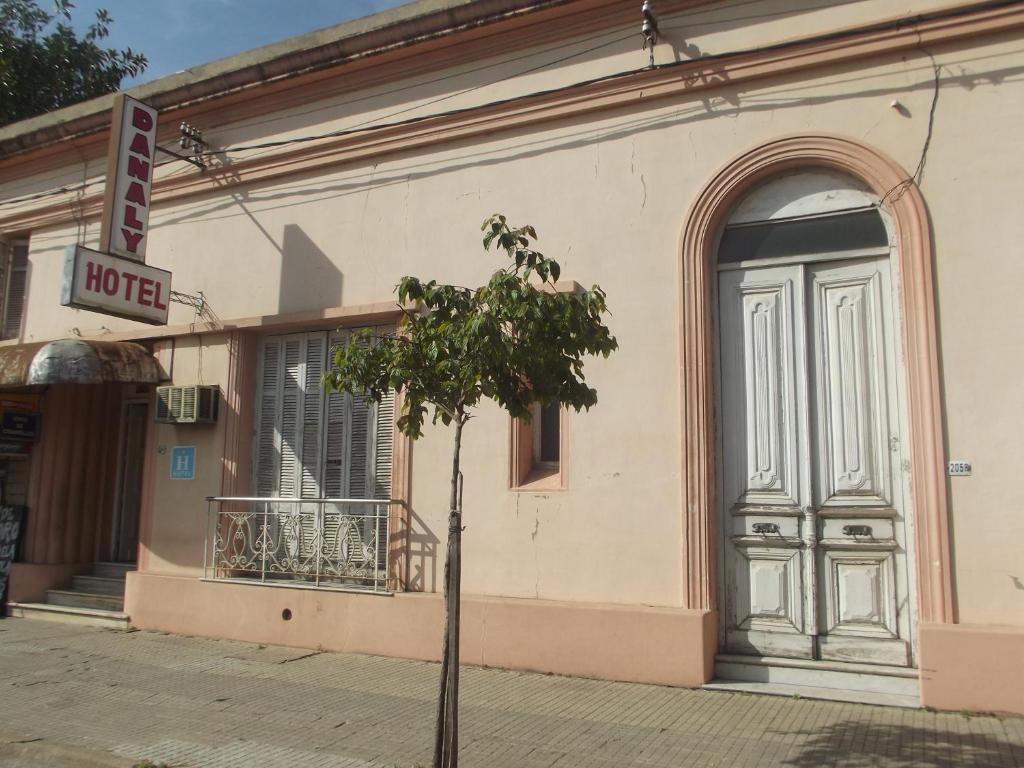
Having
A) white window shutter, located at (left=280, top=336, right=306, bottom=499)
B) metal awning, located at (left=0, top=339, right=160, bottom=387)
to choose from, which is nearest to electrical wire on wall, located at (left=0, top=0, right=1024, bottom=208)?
white window shutter, located at (left=280, top=336, right=306, bottom=499)

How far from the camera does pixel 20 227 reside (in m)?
12.2

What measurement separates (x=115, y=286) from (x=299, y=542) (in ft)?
11.4

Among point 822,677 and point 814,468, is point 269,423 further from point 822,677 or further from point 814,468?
point 822,677

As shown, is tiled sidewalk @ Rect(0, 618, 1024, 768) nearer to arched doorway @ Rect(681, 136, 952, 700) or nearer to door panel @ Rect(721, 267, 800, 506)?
arched doorway @ Rect(681, 136, 952, 700)

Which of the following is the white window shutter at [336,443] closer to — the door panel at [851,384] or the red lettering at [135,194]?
the red lettering at [135,194]

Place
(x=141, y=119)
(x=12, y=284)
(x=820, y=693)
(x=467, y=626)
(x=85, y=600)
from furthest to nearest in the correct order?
(x=12, y=284) < (x=85, y=600) < (x=141, y=119) < (x=467, y=626) < (x=820, y=693)

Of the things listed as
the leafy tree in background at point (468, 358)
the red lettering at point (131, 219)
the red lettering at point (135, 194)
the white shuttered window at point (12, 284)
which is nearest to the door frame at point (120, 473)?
the white shuttered window at point (12, 284)

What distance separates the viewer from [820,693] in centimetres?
650

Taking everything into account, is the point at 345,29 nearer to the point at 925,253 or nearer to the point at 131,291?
the point at 131,291

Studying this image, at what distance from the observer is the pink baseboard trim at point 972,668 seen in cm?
589

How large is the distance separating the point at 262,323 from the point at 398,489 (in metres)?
2.62

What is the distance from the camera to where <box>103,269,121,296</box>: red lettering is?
9.34m

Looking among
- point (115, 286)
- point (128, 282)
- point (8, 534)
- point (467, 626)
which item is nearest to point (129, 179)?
point (128, 282)

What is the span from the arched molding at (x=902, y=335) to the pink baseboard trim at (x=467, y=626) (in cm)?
45
